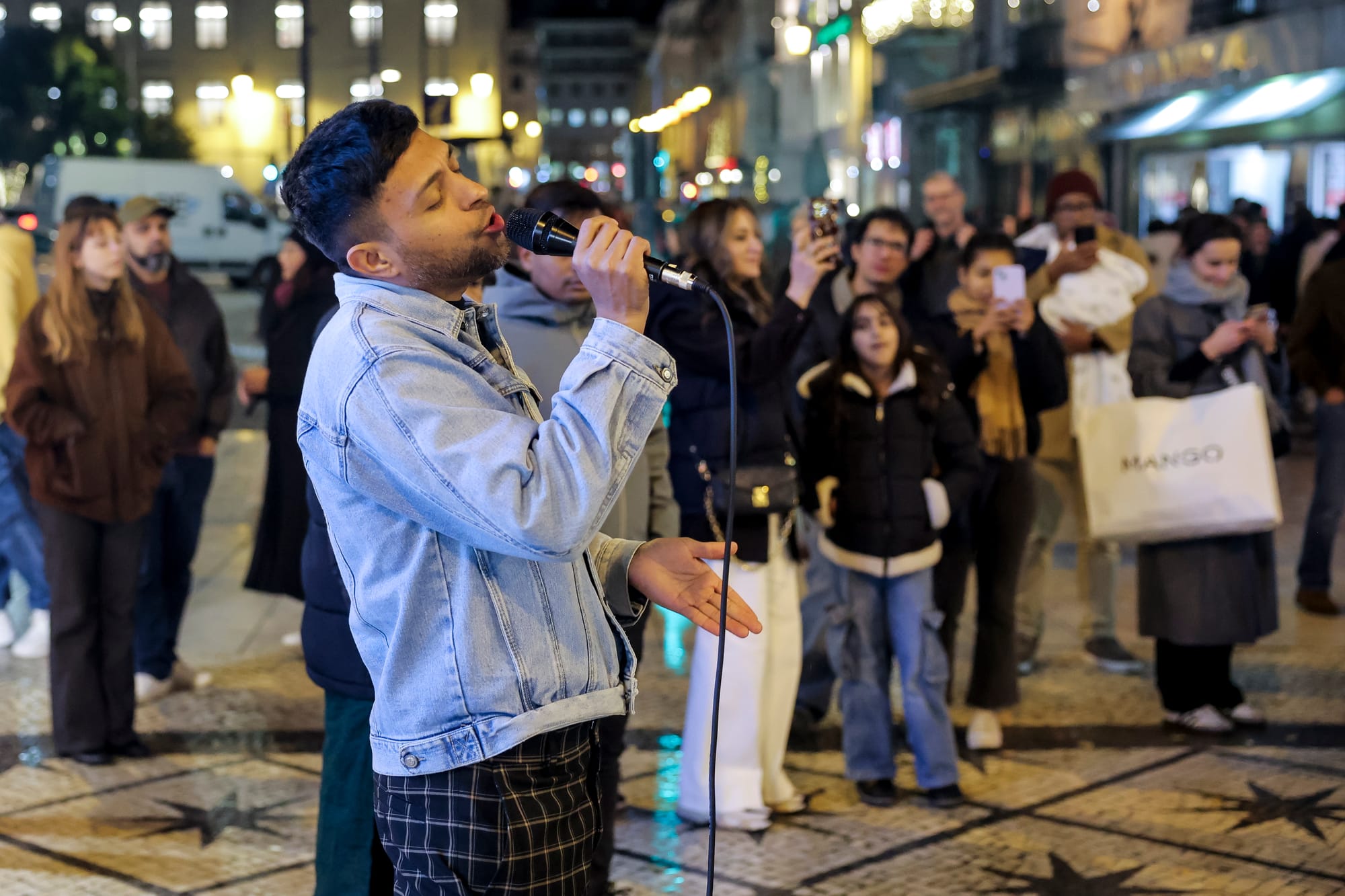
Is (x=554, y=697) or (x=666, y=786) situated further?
(x=666, y=786)

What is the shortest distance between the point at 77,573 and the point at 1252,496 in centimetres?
459

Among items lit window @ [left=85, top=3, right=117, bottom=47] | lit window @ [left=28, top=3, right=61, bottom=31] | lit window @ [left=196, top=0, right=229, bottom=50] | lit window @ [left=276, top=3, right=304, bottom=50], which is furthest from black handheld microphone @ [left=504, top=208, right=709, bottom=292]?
lit window @ [left=196, top=0, right=229, bottom=50]

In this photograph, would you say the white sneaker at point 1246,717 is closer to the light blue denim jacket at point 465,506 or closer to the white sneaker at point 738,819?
the white sneaker at point 738,819

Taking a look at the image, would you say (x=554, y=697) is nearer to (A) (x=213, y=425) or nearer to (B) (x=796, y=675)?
(B) (x=796, y=675)

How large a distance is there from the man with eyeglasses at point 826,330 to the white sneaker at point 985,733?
0.60 meters

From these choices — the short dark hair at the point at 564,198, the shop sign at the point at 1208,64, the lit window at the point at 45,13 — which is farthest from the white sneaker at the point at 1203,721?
the lit window at the point at 45,13

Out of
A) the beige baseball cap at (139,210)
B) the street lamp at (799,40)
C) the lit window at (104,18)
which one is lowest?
the beige baseball cap at (139,210)

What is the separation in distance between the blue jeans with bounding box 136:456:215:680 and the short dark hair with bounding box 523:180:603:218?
10.3ft

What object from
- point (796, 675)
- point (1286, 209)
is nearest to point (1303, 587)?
point (796, 675)

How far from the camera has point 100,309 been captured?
20.3 ft

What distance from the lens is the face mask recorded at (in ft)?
23.9

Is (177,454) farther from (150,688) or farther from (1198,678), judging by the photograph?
(1198,678)

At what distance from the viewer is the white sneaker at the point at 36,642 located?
7746mm

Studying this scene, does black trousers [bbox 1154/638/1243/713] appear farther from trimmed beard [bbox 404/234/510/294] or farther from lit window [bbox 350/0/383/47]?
lit window [bbox 350/0/383/47]
